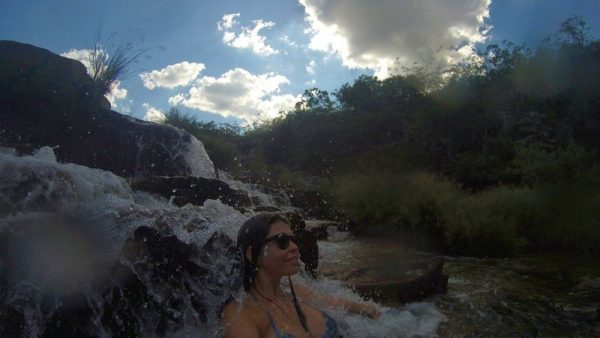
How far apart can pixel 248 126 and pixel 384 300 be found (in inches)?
1104

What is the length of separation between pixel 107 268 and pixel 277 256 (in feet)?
3.39

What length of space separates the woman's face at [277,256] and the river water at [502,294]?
1524 mm

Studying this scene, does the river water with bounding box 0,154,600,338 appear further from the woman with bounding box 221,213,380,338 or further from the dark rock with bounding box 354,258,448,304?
the woman with bounding box 221,213,380,338

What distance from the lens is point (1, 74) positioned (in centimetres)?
973

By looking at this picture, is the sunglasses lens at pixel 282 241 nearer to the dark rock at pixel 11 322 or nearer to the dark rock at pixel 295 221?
the dark rock at pixel 11 322

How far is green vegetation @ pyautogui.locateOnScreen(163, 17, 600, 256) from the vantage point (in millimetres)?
8797

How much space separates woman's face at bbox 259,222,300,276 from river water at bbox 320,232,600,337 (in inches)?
60.0

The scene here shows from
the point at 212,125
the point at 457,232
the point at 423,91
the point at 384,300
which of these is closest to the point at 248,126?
the point at 212,125

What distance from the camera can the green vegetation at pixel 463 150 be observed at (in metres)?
8.80

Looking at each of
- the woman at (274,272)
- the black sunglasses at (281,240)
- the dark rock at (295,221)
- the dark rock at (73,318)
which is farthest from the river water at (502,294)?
the dark rock at (73,318)

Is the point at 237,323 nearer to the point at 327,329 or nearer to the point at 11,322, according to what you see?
the point at 327,329

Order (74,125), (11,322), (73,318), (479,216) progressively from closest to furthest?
(11,322) → (73,318) → (479,216) → (74,125)

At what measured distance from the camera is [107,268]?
2512 mm

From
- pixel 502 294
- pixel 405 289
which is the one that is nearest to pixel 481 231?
pixel 502 294
